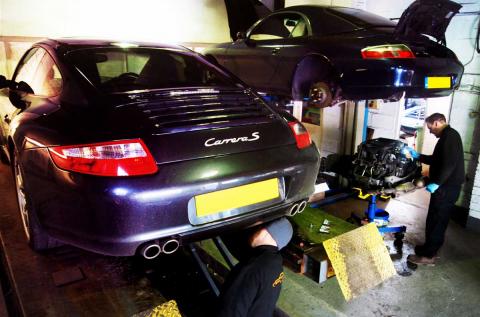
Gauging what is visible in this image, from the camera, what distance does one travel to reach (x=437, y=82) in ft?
11.7

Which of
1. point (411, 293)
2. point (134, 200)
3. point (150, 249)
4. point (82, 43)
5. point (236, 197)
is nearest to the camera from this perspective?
point (134, 200)

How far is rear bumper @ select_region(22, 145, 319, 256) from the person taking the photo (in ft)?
5.33

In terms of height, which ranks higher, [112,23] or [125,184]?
[112,23]

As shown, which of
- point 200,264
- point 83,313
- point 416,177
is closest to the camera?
point 83,313

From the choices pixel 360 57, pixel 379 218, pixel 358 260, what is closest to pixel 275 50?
pixel 360 57

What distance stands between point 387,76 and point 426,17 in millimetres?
697

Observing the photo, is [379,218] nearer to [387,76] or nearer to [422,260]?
[422,260]

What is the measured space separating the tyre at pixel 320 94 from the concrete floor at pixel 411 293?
65.2 inches

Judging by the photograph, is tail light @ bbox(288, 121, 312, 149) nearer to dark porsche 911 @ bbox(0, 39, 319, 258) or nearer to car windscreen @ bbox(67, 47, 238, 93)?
dark porsche 911 @ bbox(0, 39, 319, 258)

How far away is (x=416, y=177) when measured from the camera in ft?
12.8

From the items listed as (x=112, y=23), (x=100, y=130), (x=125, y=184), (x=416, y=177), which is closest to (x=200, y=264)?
(x=125, y=184)

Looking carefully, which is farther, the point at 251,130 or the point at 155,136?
the point at 251,130

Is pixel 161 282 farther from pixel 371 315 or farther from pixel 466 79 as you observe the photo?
pixel 466 79

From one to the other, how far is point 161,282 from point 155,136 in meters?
1.51
